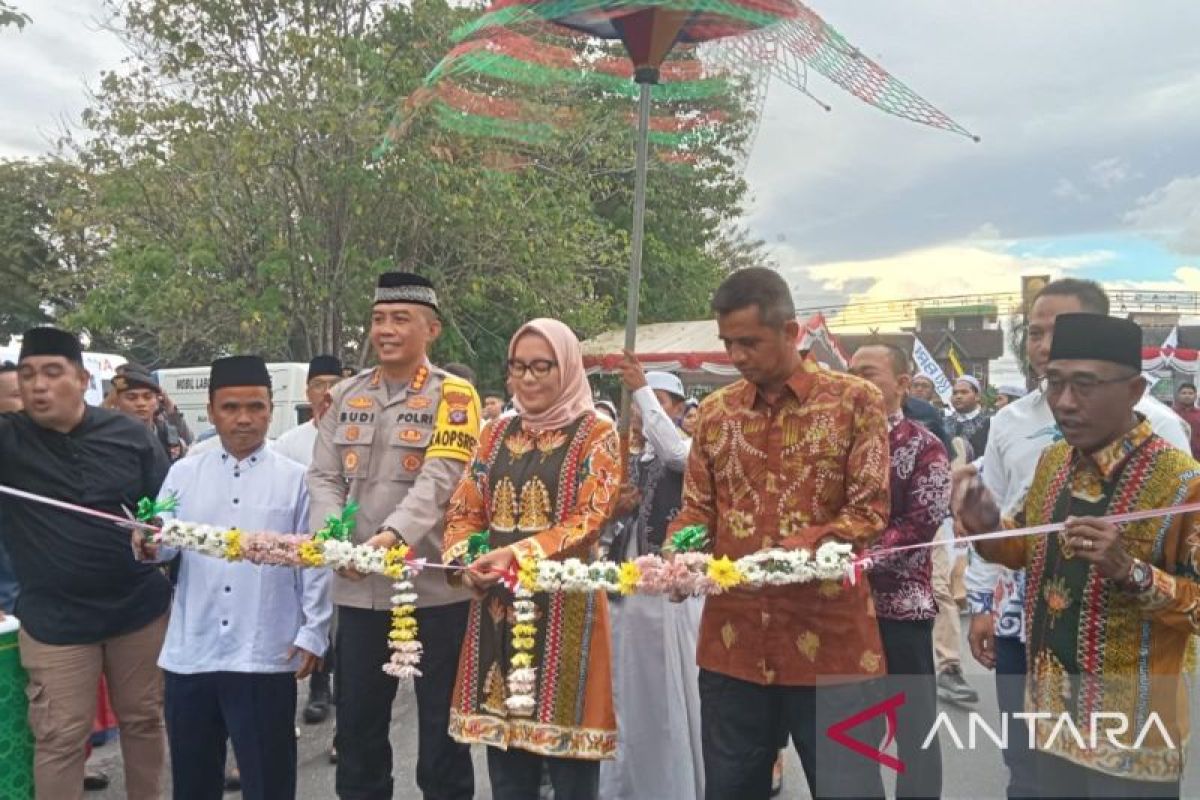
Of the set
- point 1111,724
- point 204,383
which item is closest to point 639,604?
point 1111,724

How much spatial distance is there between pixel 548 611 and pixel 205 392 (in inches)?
544

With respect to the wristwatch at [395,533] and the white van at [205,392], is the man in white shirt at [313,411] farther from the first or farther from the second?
the white van at [205,392]

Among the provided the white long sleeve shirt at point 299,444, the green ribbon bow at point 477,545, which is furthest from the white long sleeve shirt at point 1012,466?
the white long sleeve shirt at point 299,444

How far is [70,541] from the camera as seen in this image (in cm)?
367

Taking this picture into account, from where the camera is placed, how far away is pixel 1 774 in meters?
3.64

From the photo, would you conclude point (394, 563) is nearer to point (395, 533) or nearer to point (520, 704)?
point (395, 533)

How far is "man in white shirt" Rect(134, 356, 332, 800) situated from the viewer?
11.7ft

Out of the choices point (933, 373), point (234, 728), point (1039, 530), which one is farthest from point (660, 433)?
point (933, 373)

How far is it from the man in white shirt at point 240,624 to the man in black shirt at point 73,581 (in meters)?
0.24

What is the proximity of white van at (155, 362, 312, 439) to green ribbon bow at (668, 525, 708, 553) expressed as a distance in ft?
36.8

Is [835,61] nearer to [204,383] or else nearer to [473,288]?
[473,288]

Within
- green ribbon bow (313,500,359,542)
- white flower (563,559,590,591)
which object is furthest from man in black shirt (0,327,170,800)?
white flower (563,559,590,591)

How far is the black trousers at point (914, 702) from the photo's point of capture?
3355mm

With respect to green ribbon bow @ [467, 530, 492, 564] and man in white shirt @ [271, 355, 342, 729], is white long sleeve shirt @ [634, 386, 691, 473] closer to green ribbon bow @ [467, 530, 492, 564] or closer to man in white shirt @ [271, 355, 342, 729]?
green ribbon bow @ [467, 530, 492, 564]
